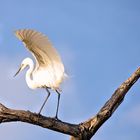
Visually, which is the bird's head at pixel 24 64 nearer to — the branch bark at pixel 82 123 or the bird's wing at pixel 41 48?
the bird's wing at pixel 41 48

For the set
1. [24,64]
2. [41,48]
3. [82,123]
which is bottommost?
[82,123]

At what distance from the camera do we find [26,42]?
12.5 metres

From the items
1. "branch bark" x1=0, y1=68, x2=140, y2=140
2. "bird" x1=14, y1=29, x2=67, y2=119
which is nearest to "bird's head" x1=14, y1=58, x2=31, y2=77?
"bird" x1=14, y1=29, x2=67, y2=119

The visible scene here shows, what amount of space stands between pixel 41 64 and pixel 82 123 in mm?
1871

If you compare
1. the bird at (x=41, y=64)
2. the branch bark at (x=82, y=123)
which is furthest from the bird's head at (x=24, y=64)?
the branch bark at (x=82, y=123)

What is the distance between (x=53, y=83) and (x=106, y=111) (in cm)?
192

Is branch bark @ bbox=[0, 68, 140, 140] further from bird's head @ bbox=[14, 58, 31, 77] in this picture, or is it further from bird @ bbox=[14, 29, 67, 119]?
bird's head @ bbox=[14, 58, 31, 77]

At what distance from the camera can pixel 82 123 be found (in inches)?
468

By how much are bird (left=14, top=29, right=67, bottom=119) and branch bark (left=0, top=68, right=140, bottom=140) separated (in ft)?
1.69

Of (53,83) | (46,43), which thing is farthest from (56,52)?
(53,83)

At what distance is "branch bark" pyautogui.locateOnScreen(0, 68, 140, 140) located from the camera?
11.5 metres

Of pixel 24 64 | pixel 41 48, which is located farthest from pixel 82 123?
pixel 24 64

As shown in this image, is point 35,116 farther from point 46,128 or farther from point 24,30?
point 24,30

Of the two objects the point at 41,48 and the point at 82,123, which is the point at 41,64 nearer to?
the point at 41,48
